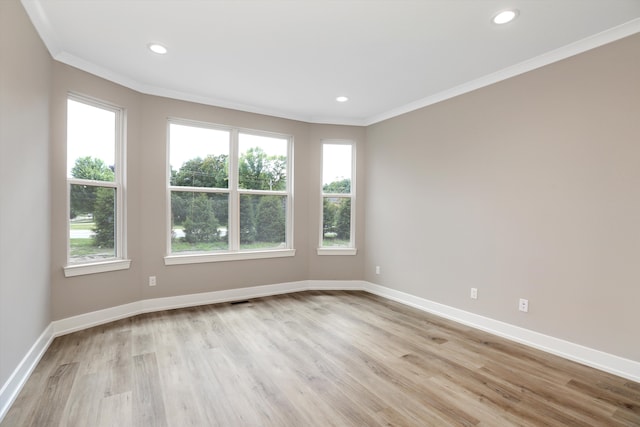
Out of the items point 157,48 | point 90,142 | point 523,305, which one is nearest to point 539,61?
point 523,305

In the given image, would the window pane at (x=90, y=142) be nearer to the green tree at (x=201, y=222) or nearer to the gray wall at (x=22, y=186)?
the gray wall at (x=22, y=186)

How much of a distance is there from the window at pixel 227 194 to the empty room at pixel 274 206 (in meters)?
0.03

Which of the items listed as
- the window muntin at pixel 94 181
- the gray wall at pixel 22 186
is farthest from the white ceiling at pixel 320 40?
the window muntin at pixel 94 181

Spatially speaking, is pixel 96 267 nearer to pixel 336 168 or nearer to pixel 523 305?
pixel 336 168

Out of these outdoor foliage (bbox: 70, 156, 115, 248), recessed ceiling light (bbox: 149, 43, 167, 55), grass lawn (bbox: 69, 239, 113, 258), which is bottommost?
grass lawn (bbox: 69, 239, 113, 258)

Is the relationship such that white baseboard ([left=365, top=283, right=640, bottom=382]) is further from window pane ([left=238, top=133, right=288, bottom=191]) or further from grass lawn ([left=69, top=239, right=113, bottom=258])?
grass lawn ([left=69, top=239, right=113, bottom=258])

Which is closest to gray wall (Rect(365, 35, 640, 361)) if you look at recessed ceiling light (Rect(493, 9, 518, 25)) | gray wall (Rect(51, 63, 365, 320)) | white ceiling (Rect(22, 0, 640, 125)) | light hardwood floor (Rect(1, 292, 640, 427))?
white ceiling (Rect(22, 0, 640, 125))

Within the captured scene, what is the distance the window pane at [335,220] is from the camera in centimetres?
511

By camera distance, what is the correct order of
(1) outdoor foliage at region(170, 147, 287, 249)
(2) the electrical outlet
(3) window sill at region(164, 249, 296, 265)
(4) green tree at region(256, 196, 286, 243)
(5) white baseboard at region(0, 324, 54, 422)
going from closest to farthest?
(5) white baseboard at region(0, 324, 54, 422), (2) the electrical outlet, (3) window sill at region(164, 249, 296, 265), (1) outdoor foliage at region(170, 147, 287, 249), (4) green tree at region(256, 196, 286, 243)

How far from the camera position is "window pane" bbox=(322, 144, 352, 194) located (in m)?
5.10

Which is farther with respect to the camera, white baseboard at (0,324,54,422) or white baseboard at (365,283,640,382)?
white baseboard at (365,283,640,382)

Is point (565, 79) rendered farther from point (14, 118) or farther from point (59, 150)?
point (59, 150)

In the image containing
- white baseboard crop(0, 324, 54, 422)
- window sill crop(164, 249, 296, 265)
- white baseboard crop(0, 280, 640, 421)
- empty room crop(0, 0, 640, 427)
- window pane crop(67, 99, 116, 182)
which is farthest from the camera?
window sill crop(164, 249, 296, 265)

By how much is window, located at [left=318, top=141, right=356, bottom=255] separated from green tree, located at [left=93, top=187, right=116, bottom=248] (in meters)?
2.87
